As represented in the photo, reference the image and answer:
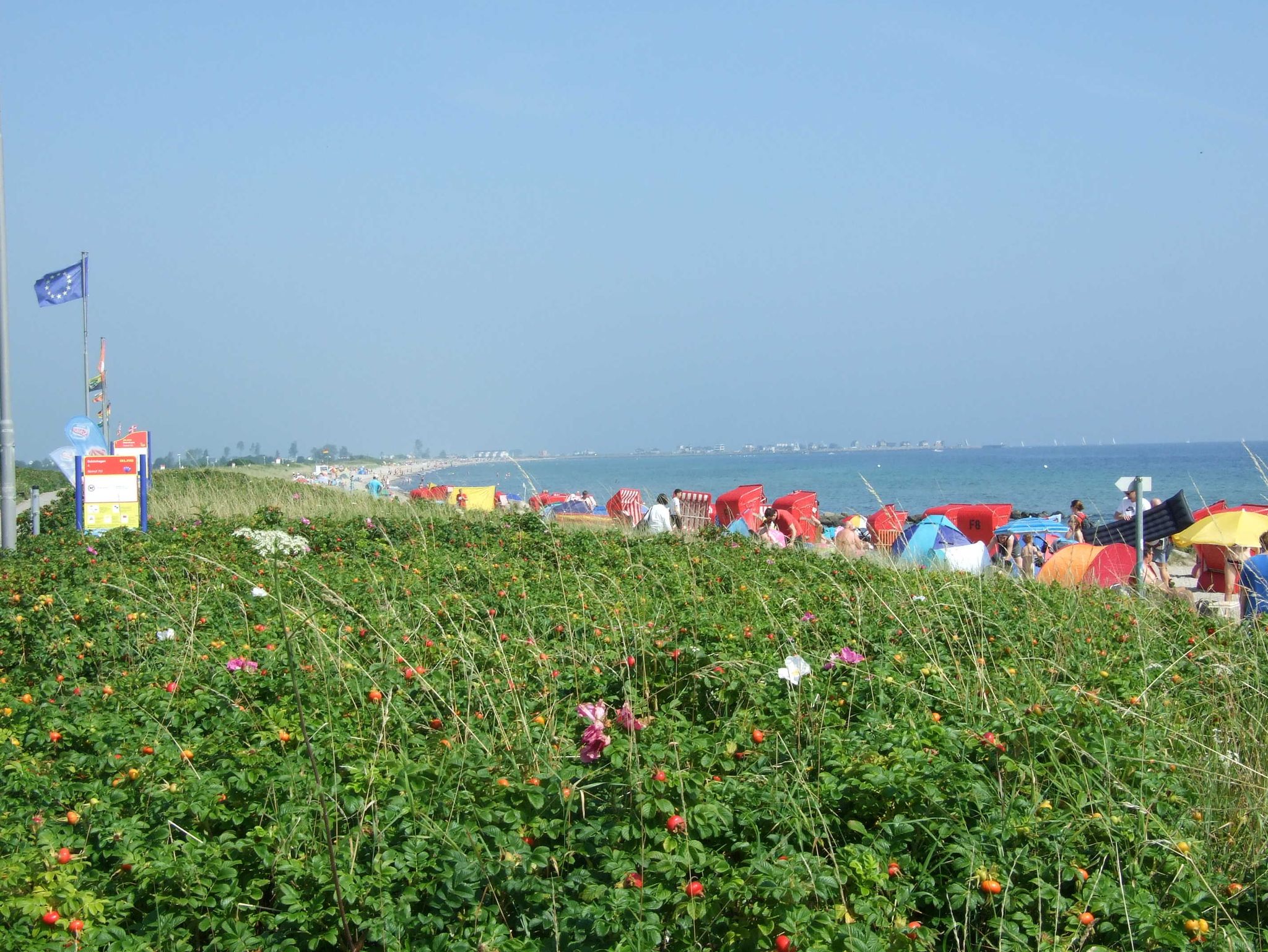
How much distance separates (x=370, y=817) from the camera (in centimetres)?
316

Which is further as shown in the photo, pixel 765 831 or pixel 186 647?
pixel 186 647

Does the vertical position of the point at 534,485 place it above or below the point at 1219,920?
above

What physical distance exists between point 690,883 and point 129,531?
948 cm

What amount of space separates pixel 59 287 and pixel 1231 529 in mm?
21130

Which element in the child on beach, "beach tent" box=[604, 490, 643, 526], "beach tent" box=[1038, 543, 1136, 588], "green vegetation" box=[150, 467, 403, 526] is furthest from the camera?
"beach tent" box=[604, 490, 643, 526]

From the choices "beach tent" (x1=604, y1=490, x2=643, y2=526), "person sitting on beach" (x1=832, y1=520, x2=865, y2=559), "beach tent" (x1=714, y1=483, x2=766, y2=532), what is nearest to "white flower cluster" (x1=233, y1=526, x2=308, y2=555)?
"person sitting on beach" (x1=832, y1=520, x2=865, y2=559)

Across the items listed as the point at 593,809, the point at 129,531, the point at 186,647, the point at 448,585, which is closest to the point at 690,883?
the point at 593,809

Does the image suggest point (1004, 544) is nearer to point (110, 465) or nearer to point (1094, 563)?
point (1094, 563)

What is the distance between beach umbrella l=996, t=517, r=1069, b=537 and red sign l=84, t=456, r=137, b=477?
14.0m

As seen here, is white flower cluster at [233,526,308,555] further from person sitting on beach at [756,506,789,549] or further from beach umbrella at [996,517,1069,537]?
beach umbrella at [996,517,1069,537]

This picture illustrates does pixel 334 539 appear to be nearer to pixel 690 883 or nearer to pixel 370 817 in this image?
pixel 370 817

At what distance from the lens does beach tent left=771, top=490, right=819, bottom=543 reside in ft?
55.0

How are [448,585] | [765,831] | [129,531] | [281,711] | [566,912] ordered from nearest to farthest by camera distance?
1. [566,912]
2. [765,831]
3. [281,711]
4. [448,585]
5. [129,531]

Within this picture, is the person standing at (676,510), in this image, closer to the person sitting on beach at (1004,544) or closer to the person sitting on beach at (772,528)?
the person sitting on beach at (772,528)
